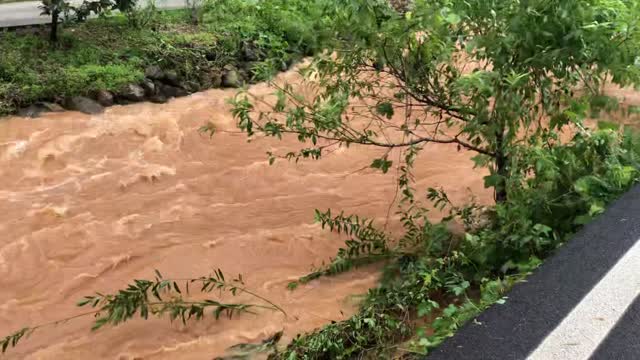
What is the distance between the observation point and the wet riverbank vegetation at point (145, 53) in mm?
8289

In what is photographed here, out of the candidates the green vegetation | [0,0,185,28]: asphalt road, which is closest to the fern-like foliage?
the green vegetation

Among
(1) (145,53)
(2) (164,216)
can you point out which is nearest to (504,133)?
(2) (164,216)

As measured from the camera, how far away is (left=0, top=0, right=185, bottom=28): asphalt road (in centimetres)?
976

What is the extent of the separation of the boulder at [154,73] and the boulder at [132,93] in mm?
280

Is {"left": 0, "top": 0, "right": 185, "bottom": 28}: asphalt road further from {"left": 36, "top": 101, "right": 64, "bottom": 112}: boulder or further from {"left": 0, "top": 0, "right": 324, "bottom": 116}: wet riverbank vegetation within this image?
{"left": 36, "top": 101, "right": 64, "bottom": 112}: boulder

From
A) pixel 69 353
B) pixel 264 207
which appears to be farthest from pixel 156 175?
pixel 69 353

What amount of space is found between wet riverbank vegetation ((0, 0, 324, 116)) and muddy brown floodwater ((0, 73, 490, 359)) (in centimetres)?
38

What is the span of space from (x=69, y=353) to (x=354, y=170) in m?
3.44

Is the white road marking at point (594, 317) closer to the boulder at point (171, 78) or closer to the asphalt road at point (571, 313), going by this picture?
the asphalt road at point (571, 313)

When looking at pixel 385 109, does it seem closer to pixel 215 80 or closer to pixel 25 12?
pixel 215 80

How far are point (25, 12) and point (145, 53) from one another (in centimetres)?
267

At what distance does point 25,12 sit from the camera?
10.5 m

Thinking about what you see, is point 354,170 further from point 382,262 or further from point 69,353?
point 69,353

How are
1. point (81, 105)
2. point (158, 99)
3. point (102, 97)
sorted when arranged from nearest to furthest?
1. point (81, 105)
2. point (102, 97)
3. point (158, 99)
